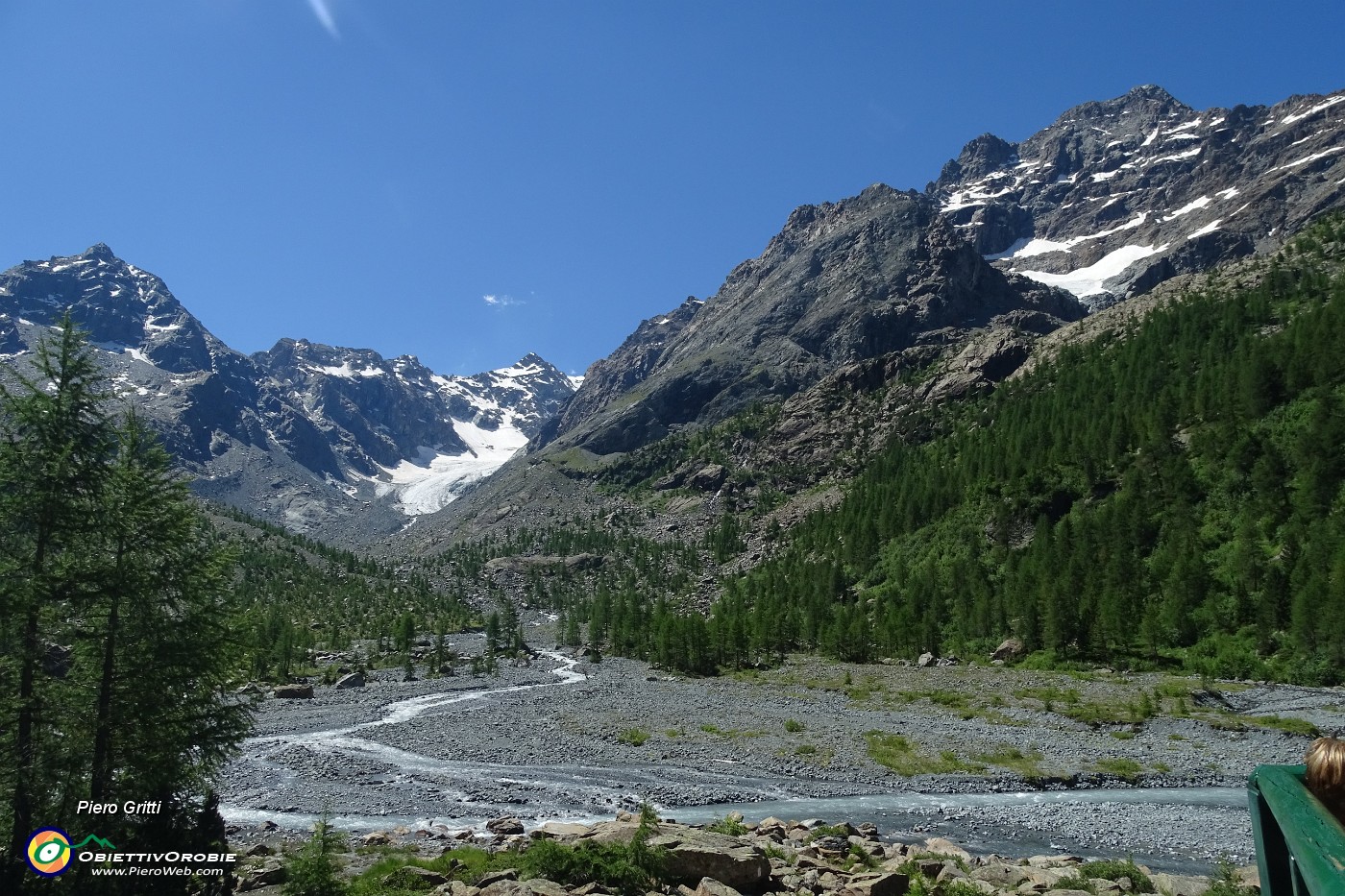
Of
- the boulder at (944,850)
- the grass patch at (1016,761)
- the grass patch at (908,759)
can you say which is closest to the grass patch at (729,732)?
the grass patch at (908,759)

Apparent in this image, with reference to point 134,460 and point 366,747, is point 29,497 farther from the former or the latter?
point 366,747

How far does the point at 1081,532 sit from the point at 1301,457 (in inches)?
827

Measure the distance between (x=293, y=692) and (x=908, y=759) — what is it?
59.5 m

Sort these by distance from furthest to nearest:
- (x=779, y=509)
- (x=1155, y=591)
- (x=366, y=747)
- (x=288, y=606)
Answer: (x=779, y=509), (x=288, y=606), (x=1155, y=591), (x=366, y=747)

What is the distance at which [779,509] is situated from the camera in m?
190

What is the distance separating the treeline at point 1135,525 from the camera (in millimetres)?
59938

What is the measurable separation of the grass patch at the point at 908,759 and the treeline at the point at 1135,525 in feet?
102

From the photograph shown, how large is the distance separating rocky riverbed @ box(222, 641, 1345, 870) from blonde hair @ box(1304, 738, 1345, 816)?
90.2 feet

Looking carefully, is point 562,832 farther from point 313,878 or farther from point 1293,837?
point 1293,837

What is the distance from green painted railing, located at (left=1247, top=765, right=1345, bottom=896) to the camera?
85.4 inches

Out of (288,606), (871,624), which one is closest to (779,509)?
(871,624)

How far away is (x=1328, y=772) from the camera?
2.96 metres

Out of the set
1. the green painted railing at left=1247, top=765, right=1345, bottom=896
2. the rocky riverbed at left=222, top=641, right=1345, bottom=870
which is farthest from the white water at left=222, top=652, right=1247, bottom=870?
the green painted railing at left=1247, top=765, right=1345, bottom=896

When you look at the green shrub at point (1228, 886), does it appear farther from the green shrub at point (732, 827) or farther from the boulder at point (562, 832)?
the boulder at point (562, 832)
